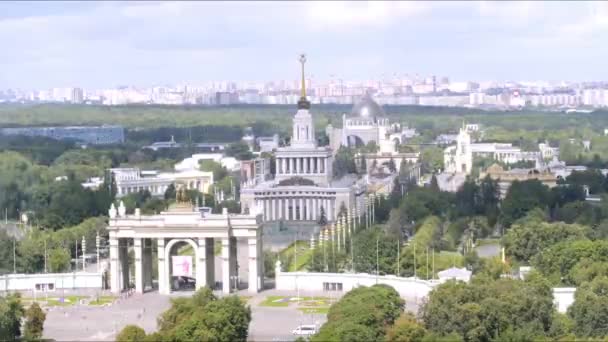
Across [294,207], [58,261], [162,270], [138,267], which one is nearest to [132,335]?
[162,270]

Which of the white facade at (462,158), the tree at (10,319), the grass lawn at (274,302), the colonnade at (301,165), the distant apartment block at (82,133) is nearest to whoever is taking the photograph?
the tree at (10,319)

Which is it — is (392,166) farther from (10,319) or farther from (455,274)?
(10,319)

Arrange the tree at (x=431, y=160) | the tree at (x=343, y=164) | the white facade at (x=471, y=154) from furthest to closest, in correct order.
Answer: the tree at (x=431, y=160) < the white facade at (x=471, y=154) < the tree at (x=343, y=164)

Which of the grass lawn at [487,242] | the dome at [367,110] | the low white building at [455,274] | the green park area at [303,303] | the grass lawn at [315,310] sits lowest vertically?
the grass lawn at [315,310]

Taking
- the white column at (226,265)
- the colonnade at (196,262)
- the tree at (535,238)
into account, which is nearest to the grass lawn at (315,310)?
the colonnade at (196,262)

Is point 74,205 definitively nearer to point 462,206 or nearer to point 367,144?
point 462,206

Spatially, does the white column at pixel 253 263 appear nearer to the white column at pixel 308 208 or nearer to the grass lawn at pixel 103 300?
the grass lawn at pixel 103 300

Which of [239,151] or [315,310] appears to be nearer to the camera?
[315,310]
